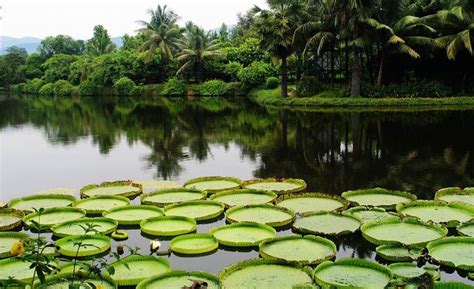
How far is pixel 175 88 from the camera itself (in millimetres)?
45969

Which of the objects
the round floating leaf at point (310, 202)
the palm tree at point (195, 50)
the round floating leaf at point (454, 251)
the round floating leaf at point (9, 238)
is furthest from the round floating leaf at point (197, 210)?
the palm tree at point (195, 50)

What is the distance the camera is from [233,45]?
165ft

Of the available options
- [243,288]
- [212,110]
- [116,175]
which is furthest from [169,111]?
[243,288]

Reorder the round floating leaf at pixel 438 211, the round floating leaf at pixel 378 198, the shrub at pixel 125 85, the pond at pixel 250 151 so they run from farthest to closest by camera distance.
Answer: the shrub at pixel 125 85, the pond at pixel 250 151, the round floating leaf at pixel 378 198, the round floating leaf at pixel 438 211

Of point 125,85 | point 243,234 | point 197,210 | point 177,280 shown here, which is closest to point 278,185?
point 197,210

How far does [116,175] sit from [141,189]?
290 cm

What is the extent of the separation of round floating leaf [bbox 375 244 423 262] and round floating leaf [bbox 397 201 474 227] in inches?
57.6

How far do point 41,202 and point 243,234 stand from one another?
499 cm

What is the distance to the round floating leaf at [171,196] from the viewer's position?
426 inches

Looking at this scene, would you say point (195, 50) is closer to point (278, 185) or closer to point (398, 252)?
point (278, 185)

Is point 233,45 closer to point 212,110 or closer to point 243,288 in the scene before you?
point 212,110

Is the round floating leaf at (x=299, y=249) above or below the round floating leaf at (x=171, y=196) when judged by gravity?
below

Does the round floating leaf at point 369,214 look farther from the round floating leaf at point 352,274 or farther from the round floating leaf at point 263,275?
the round floating leaf at point 263,275

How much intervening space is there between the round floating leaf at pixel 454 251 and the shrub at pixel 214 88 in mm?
37073
